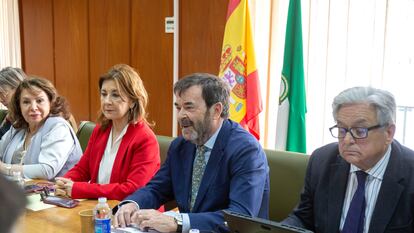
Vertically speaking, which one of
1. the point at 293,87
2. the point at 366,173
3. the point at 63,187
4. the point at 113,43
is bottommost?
the point at 63,187

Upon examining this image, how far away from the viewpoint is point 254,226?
4.17ft

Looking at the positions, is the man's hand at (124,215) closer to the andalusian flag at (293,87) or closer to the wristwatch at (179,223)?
the wristwatch at (179,223)

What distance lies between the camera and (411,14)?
267cm

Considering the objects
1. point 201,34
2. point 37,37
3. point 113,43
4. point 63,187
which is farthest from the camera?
point 37,37

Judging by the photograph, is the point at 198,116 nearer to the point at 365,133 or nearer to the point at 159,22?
the point at 365,133

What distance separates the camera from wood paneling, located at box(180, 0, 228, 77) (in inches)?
150

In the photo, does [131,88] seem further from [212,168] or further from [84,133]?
[84,133]

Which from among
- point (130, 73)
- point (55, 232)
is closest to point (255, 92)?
point (130, 73)

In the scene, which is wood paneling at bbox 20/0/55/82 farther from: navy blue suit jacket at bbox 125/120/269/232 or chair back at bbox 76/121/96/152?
navy blue suit jacket at bbox 125/120/269/232

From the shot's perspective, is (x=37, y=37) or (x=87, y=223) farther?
(x=37, y=37)

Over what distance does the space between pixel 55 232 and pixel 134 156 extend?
0.74m

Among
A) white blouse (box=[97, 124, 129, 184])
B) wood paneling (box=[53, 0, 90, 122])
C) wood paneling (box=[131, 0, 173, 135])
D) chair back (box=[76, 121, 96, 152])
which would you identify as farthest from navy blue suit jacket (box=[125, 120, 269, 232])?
wood paneling (box=[53, 0, 90, 122])

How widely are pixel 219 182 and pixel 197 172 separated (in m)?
0.14

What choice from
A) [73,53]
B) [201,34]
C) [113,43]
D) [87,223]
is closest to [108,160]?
[87,223]
